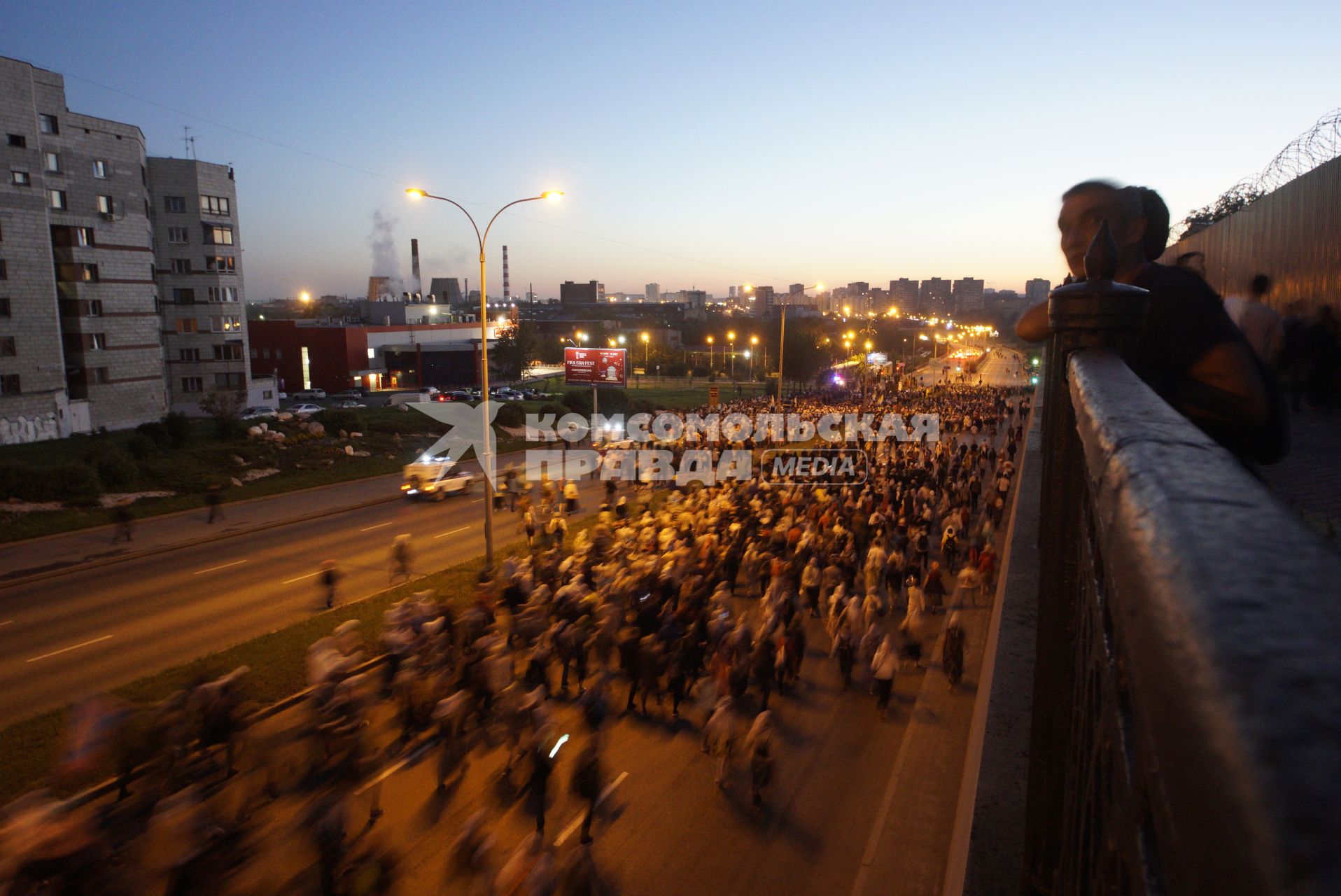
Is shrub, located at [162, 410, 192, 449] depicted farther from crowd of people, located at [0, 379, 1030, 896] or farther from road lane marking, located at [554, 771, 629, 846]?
road lane marking, located at [554, 771, 629, 846]

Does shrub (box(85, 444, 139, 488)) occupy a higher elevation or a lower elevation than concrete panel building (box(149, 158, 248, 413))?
lower

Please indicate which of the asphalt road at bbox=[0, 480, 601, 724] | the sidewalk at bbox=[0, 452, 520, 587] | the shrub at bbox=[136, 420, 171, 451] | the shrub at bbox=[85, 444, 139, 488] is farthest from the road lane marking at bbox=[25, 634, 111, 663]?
the shrub at bbox=[136, 420, 171, 451]

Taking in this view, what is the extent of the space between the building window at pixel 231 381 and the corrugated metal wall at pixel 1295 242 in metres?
55.1

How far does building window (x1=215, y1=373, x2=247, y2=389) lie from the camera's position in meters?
53.4

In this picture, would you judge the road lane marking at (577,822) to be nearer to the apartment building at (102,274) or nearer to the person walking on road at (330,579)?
the person walking on road at (330,579)

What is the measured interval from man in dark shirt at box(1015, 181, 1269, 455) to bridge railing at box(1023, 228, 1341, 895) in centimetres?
158

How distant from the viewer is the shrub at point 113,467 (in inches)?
1024

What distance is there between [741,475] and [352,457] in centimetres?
1840

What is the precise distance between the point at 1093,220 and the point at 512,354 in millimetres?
77435

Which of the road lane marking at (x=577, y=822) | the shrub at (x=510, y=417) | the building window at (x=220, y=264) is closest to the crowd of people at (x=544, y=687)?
the road lane marking at (x=577, y=822)

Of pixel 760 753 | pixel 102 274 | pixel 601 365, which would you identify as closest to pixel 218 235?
pixel 102 274

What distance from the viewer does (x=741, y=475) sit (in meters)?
25.6

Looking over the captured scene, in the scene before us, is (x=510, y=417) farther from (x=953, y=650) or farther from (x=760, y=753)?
(x=760, y=753)

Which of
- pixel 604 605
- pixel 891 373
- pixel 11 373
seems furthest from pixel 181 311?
pixel 891 373
